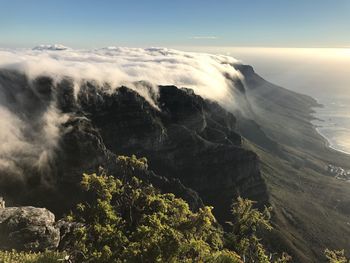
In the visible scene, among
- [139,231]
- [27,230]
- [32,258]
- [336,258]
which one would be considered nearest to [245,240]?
[336,258]

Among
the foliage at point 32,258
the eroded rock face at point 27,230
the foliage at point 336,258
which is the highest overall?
the foliage at point 32,258

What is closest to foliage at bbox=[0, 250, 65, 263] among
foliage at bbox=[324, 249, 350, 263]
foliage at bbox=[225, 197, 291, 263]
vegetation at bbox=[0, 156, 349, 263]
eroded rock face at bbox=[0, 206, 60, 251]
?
vegetation at bbox=[0, 156, 349, 263]

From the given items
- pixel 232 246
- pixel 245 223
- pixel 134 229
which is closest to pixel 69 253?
pixel 134 229

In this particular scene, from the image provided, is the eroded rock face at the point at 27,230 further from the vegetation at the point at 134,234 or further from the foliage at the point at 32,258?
the foliage at the point at 32,258

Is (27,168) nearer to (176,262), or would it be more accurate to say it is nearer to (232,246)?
(232,246)

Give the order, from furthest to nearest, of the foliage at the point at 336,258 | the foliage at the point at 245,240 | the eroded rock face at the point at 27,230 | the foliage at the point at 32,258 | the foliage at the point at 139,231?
1. the foliage at the point at 245,240
2. the foliage at the point at 336,258
3. the eroded rock face at the point at 27,230
4. the foliage at the point at 32,258
5. the foliage at the point at 139,231

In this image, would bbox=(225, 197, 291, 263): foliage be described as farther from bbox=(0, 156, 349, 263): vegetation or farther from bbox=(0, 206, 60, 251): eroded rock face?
bbox=(0, 206, 60, 251): eroded rock face

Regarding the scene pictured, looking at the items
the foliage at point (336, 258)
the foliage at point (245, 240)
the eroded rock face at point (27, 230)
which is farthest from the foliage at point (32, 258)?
the foliage at point (336, 258)

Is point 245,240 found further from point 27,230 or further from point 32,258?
point 32,258
